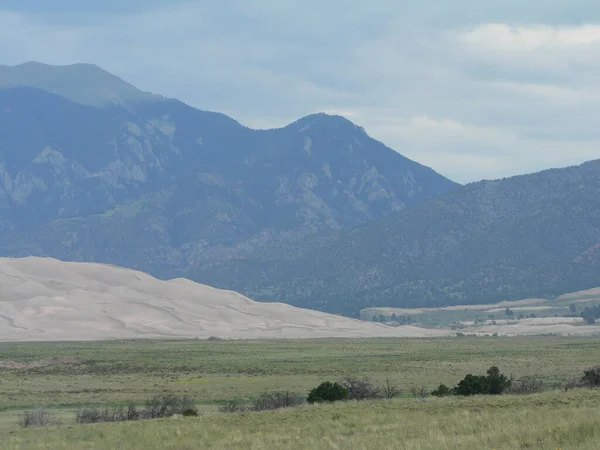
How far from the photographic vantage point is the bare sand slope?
126 meters

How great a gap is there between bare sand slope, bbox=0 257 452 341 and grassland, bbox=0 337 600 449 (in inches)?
779

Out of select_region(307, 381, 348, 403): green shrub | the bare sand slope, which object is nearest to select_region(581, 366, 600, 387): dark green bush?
select_region(307, 381, 348, 403): green shrub

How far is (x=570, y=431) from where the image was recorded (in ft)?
61.9

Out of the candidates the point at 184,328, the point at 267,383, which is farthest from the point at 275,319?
the point at 267,383

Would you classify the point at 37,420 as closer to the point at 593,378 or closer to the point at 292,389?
the point at 593,378

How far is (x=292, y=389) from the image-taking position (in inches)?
2071

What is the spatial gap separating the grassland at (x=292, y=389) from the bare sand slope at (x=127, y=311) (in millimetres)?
19796

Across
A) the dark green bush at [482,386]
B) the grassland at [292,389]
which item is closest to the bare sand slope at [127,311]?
the grassland at [292,389]

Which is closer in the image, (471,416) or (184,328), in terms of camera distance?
(471,416)

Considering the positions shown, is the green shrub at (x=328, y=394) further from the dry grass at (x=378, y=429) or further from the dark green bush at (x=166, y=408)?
the dry grass at (x=378, y=429)

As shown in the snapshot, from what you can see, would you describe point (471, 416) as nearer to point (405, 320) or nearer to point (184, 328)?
point (184, 328)

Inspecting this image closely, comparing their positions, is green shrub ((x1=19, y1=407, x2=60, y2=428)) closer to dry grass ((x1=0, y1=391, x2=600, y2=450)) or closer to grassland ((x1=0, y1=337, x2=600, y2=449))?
grassland ((x1=0, y1=337, x2=600, y2=449))

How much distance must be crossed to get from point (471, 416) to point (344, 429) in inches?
120

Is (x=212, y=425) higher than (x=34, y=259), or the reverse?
(x=34, y=259)
